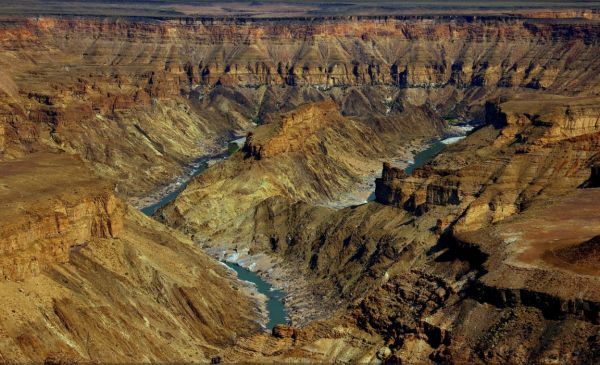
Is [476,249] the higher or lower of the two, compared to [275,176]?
higher

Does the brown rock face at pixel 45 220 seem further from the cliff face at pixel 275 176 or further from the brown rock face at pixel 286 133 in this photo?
the brown rock face at pixel 286 133

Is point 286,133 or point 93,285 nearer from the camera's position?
point 93,285

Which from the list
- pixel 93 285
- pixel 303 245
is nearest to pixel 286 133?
pixel 303 245

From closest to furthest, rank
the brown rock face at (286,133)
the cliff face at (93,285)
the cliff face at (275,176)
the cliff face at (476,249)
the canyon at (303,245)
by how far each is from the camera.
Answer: the cliff face at (476,249) < the canyon at (303,245) < the cliff face at (93,285) < the cliff face at (275,176) < the brown rock face at (286,133)

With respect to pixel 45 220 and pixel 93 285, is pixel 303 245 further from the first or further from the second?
pixel 45 220

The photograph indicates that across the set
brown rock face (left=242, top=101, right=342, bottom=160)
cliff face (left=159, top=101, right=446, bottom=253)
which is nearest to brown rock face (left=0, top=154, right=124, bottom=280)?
cliff face (left=159, top=101, right=446, bottom=253)

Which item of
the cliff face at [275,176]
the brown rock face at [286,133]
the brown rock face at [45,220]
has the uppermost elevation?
the brown rock face at [45,220]

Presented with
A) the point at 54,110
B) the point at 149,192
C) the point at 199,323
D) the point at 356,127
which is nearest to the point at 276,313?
the point at 199,323

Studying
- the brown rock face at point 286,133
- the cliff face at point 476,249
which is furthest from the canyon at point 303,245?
the brown rock face at point 286,133

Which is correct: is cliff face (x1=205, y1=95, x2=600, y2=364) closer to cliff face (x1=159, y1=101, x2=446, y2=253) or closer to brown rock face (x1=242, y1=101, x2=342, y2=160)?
cliff face (x1=159, y1=101, x2=446, y2=253)
